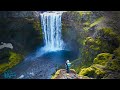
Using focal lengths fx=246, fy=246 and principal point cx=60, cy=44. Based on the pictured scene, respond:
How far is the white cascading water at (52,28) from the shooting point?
14.8 meters

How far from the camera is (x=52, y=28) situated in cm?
1590

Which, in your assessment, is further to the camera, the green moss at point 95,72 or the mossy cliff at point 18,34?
the mossy cliff at point 18,34

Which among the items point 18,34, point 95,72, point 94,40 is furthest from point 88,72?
point 18,34

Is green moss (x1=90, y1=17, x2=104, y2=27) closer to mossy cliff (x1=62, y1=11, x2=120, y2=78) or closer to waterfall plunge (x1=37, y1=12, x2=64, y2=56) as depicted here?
mossy cliff (x1=62, y1=11, x2=120, y2=78)

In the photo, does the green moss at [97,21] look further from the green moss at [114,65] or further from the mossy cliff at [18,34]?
the green moss at [114,65]

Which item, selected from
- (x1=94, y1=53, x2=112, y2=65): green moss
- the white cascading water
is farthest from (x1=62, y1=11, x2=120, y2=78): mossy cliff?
the white cascading water

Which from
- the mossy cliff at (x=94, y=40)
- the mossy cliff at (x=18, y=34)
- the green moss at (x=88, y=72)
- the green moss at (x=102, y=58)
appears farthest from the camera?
the mossy cliff at (x=18, y=34)

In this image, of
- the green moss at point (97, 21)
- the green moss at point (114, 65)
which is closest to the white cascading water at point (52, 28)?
the green moss at point (97, 21)

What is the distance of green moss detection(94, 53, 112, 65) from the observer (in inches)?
436

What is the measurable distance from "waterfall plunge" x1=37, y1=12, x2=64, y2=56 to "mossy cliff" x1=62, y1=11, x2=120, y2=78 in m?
0.45

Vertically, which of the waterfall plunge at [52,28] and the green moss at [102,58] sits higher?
the waterfall plunge at [52,28]

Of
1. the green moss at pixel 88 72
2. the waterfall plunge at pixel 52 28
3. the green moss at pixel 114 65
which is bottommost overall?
the green moss at pixel 88 72
